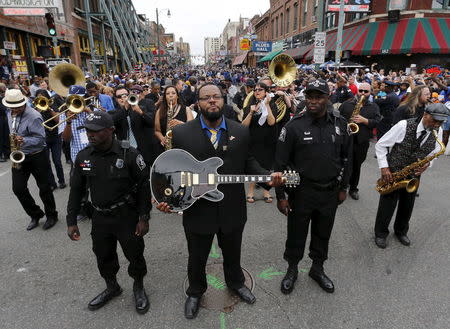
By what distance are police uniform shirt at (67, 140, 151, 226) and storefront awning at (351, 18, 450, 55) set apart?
67.8ft

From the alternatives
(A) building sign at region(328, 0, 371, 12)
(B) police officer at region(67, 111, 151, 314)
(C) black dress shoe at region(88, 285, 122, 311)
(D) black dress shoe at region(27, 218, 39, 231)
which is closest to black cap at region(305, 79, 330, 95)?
(B) police officer at region(67, 111, 151, 314)

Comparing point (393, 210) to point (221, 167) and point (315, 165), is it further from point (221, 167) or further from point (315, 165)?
point (221, 167)

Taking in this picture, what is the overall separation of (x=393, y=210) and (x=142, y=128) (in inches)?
173

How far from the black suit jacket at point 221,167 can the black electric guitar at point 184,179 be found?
0.32ft

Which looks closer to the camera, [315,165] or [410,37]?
[315,165]

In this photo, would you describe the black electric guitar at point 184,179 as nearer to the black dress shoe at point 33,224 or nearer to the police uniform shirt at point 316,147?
the police uniform shirt at point 316,147

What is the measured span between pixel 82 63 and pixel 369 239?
105ft

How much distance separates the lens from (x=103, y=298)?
324cm

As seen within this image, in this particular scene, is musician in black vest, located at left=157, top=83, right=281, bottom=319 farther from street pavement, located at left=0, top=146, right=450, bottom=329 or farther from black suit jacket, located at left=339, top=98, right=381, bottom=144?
black suit jacket, located at left=339, top=98, right=381, bottom=144

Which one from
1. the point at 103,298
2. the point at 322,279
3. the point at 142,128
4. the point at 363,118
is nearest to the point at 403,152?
the point at 363,118

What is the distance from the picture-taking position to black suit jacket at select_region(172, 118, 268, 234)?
8.81 ft

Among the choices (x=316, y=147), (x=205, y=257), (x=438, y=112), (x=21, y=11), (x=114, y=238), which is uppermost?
(x=21, y=11)

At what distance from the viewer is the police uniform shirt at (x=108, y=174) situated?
2805 millimetres

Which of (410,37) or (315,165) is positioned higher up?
(410,37)
